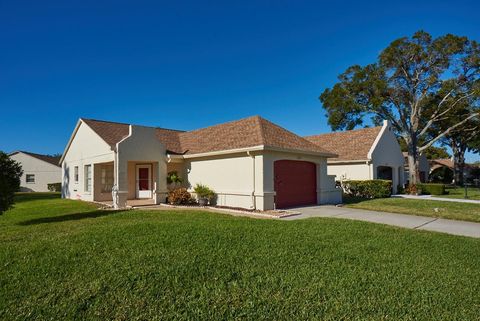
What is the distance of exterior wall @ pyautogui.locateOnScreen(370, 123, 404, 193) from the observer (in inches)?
933

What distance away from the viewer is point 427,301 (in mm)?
4371

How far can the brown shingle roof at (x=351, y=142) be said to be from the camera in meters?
23.6

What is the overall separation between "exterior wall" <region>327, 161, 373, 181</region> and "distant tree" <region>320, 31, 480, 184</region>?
8991 millimetres

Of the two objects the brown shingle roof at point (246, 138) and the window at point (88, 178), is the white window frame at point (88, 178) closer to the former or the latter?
the window at point (88, 178)

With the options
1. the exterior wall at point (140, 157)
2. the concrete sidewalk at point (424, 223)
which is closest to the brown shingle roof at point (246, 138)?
the exterior wall at point (140, 157)

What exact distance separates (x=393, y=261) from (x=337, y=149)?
20385 millimetres

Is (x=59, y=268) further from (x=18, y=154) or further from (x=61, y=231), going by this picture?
(x=18, y=154)

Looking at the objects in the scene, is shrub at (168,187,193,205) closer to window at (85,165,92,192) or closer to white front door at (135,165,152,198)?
white front door at (135,165,152,198)

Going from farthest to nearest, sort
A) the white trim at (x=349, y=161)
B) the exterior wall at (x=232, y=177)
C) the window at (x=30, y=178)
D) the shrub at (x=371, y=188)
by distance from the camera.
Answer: the window at (x=30, y=178)
the white trim at (x=349, y=161)
the shrub at (x=371, y=188)
the exterior wall at (x=232, y=177)

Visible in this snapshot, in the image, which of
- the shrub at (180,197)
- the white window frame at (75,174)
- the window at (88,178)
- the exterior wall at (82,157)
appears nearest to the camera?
the shrub at (180,197)

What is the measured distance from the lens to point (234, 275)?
5.17m

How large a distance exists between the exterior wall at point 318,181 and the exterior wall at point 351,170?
22.4 feet

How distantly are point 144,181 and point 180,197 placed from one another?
4.56 meters

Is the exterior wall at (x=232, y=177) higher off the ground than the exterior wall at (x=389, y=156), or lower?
lower
